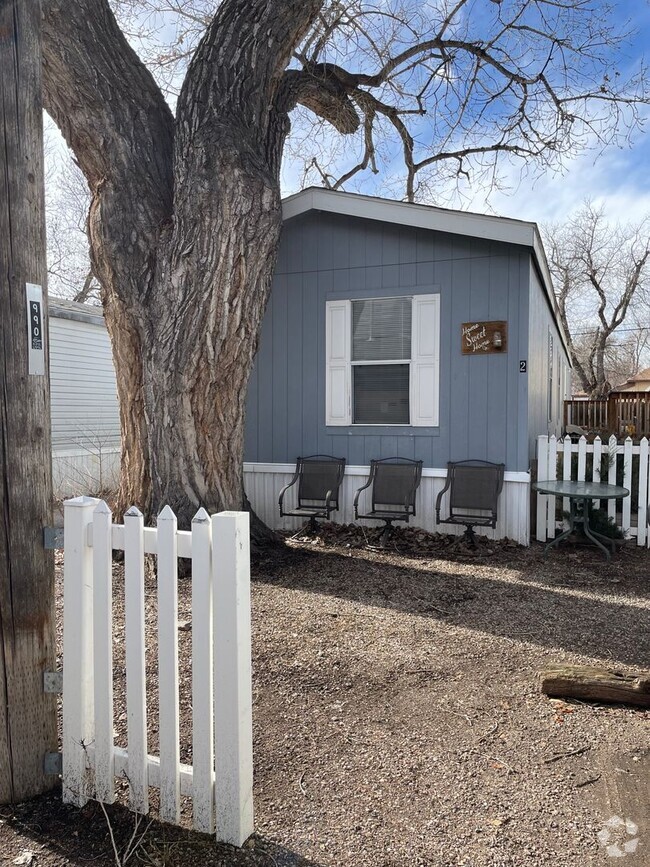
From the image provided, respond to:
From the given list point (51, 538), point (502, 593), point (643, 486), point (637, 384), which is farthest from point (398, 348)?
point (637, 384)

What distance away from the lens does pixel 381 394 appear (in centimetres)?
657

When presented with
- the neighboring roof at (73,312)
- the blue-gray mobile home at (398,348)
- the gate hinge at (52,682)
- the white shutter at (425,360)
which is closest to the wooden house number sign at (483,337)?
the blue-gray mobile home at (398,348)

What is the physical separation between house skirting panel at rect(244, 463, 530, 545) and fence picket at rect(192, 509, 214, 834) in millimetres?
4717

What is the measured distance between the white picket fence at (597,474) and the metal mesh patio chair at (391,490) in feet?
4.36

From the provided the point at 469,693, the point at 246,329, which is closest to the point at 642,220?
the point at 246,329

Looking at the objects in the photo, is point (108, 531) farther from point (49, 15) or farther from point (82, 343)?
point (82, 343)

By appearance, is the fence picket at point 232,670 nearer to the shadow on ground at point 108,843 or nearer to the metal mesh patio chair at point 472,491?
Answer: the shadow on ground at point 108,843

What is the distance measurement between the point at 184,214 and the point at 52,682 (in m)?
3.82

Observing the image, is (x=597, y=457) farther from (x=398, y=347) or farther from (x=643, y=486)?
(x=398, y=347)

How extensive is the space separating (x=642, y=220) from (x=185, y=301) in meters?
23.7

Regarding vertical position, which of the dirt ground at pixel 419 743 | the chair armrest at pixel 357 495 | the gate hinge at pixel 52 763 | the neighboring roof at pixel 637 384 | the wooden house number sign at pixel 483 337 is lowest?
the dirt ground at pixel 419 743

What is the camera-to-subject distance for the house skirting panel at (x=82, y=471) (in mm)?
9578

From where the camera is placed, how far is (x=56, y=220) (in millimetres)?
19938

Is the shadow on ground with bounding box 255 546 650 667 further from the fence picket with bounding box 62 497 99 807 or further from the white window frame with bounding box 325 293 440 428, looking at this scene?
the fence picket with bounding box 62 497 99 807
